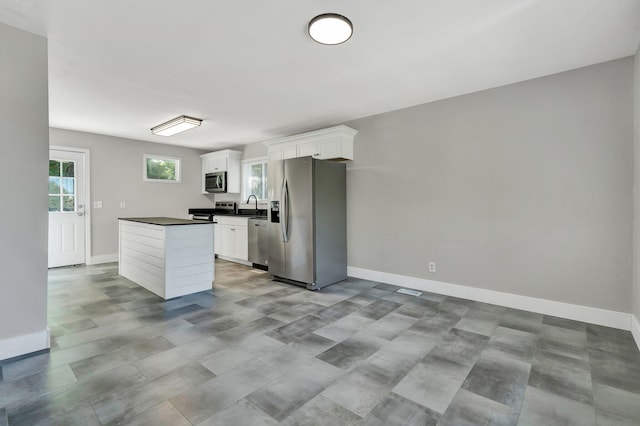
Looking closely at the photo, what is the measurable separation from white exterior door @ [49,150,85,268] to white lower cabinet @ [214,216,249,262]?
7.91ft

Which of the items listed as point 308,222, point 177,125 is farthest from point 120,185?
point 308,222

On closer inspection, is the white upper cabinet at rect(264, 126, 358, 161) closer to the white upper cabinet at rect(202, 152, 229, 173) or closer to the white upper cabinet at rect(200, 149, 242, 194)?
the white upper cabinet at rect(200, 149, 242, 194)

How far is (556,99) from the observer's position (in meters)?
2.99

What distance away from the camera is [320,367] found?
209cm

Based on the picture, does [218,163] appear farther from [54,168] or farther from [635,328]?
[635,328]

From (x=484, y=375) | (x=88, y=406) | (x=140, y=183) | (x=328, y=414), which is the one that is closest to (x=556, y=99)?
(x=484, y=375)

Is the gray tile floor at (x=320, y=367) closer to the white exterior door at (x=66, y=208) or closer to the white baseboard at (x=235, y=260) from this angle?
the white baseboard at (x=235, y=260)

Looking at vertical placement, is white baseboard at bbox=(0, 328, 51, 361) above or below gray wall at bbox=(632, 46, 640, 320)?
below

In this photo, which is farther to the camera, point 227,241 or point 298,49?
point 227,241

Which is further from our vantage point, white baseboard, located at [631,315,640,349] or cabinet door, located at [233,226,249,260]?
cabinet door, located at [233,226,249,260]

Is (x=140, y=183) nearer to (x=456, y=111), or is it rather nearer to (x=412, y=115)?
(x=412, y=115)

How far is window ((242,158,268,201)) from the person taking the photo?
245 inches

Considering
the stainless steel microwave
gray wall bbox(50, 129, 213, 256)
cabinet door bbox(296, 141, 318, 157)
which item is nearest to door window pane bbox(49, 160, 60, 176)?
gray wall bbox(50, 129, 213, 256)

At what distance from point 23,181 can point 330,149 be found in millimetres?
3433
